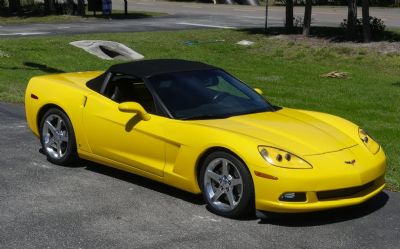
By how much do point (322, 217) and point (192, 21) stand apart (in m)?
26.9

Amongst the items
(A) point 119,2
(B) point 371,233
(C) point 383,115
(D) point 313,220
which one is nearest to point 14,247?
(D) point 313,220

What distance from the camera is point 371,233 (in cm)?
560

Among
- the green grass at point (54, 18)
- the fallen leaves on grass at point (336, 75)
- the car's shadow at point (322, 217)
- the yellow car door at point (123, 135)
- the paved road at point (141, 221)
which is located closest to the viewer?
the paved road at point (141, 221)

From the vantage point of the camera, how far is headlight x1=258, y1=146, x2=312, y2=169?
18.4ft

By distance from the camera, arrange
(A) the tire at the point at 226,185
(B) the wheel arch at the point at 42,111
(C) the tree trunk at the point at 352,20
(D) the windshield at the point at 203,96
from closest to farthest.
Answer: (A) the tire at the point at 226,185, (D) the windshield at the point at 203,96, (B) the wheel arch at the point at 42,111, (C) the tree trunk at the point at 352,20

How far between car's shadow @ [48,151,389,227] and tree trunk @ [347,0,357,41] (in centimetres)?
1543

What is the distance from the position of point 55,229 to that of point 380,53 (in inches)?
602

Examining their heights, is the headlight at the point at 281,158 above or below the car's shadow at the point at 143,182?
above

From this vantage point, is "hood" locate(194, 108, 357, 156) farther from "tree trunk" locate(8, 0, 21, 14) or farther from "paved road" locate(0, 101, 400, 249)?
"tree trunk" locate(8, 0, 21, 14)

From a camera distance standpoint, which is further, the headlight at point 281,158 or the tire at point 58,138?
the tire at point 58,138

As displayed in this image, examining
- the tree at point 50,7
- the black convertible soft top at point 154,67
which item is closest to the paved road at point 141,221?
the black convertible soft top at point 154,67

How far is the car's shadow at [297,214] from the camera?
5820 millimetres

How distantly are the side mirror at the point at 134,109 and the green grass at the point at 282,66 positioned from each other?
273cm

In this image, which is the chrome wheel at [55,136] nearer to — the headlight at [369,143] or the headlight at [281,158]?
the headlight at [281,158]
